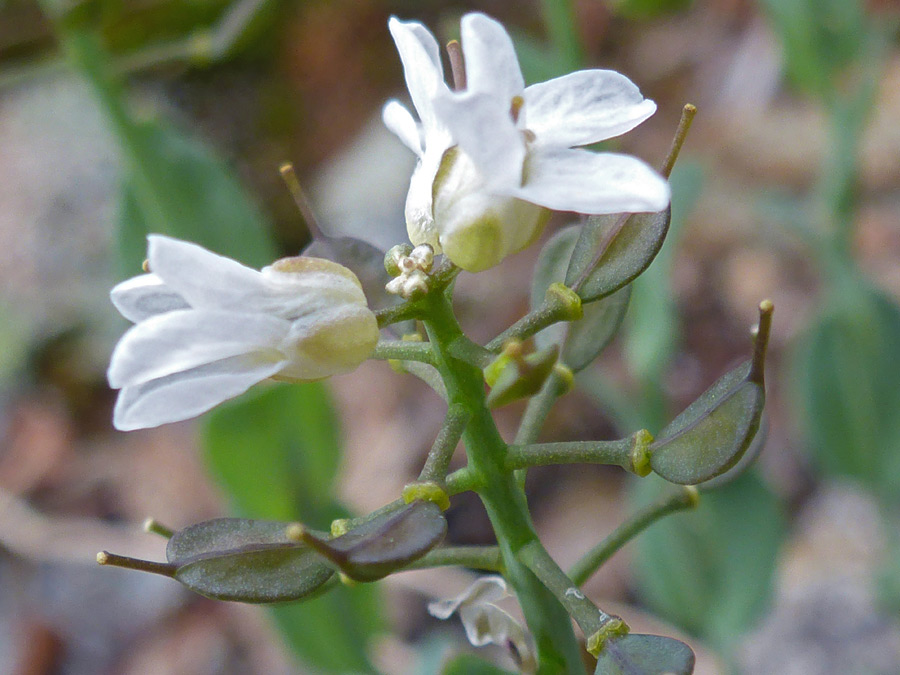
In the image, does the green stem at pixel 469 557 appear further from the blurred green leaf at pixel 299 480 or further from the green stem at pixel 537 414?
the blurred green leaf at pixel 299 480

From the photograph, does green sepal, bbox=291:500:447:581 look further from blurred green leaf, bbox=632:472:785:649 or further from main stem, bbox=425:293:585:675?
blurred green leaf, bbox=632:472:785:649

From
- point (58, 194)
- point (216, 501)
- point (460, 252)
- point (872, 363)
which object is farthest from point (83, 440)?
point (460, 252)

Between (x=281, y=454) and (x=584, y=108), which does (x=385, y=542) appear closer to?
(x=584, y=108)

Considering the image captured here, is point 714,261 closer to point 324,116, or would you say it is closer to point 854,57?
point 854,57

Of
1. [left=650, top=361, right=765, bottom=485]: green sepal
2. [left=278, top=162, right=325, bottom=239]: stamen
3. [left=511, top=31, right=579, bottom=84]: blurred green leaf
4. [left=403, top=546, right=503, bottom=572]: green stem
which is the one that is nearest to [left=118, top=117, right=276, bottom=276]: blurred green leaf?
[left=511, top=31, right=579, bottom=84]: blurred green leaf

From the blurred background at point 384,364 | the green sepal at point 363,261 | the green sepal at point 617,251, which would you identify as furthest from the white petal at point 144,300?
the blurred background at point 384,364

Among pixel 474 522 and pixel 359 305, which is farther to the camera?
pixel 474 522

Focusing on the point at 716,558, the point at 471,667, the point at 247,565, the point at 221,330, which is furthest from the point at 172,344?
the point at 716,558
